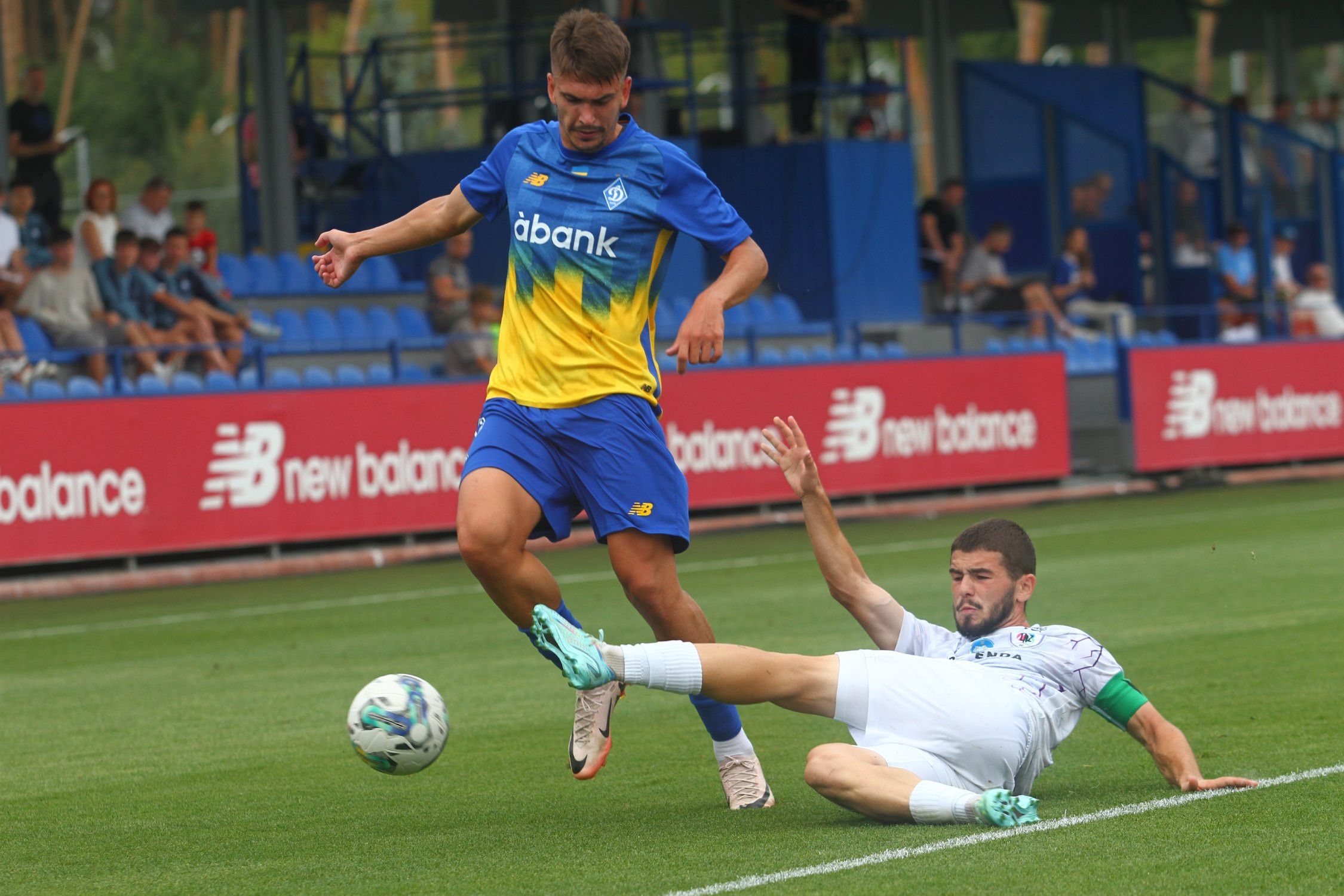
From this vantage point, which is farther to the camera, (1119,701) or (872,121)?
(872,121)

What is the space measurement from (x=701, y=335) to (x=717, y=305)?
0.44 feet

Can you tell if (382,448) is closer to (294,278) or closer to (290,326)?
(290,326)

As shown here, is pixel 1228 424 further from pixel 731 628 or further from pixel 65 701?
pixel 65 701

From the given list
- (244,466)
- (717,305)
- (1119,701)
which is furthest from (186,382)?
(1119,701)

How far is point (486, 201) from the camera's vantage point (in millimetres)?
6379

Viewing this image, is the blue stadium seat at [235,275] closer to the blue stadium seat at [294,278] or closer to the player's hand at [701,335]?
the blue stadium seat at [294,278]

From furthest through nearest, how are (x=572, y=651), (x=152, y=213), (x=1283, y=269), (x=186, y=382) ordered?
(x=1283, y=269) < (x=152, y=213) < (x=186, y=382) < (x=572, y=651)

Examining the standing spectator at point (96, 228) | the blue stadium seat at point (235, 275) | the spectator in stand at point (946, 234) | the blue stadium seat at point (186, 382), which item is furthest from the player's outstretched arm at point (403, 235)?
the spectator in stand at point (946, 234)

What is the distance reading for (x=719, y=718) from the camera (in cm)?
623

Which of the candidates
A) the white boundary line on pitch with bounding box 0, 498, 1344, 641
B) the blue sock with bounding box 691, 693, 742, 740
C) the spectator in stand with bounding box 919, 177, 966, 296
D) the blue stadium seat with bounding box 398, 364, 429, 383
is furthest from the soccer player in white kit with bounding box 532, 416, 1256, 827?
the spectator in stand with bounding box 919, 177, 966, 296

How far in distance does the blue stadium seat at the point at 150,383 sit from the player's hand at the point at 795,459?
35.1 ft

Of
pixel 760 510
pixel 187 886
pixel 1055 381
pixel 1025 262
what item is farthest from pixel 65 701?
pixel 1025 262

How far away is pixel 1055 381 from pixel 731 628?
38.3 feet

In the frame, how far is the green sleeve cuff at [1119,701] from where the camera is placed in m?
5.86
